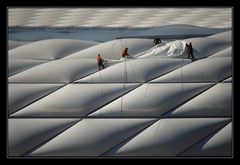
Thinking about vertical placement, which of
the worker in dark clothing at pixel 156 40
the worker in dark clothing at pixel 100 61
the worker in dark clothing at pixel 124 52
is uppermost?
the worker in dark clothing at pixel 156 40

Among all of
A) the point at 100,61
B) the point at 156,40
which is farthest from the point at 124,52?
the point at 156,40

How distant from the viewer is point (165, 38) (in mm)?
9742

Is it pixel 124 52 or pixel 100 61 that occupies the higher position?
pixel 124 52

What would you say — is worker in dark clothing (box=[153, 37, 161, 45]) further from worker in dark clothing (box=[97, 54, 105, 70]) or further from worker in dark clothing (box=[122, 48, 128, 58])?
worker in dark clothing (box=[97, 54, 105, 70])

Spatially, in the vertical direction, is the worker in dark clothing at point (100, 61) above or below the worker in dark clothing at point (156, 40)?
below

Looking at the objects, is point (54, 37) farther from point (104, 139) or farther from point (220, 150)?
point (220, 150)

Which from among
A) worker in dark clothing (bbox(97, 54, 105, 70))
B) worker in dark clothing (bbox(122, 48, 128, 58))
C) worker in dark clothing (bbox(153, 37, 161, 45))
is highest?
worker in dark clothing (bbox(153, 37, 161, 45))

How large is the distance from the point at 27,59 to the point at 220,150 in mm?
3783

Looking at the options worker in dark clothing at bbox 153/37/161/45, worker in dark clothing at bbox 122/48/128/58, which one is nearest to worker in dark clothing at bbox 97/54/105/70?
worker in dark clothing at bbox 122/48/128/58

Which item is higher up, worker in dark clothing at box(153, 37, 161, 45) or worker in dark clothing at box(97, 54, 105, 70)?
worker in dark clothing at box(153, 37, 161, 45)

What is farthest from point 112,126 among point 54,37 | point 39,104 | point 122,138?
point 54,37

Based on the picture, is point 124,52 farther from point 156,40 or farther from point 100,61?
point 156,40

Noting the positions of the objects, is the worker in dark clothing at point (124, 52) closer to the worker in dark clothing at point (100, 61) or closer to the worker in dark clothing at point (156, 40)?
the worker in dark clothing at point (100, 61)

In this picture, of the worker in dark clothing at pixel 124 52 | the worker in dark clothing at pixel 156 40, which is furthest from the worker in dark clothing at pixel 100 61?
the worker in dark clothing at pixel 156 40
